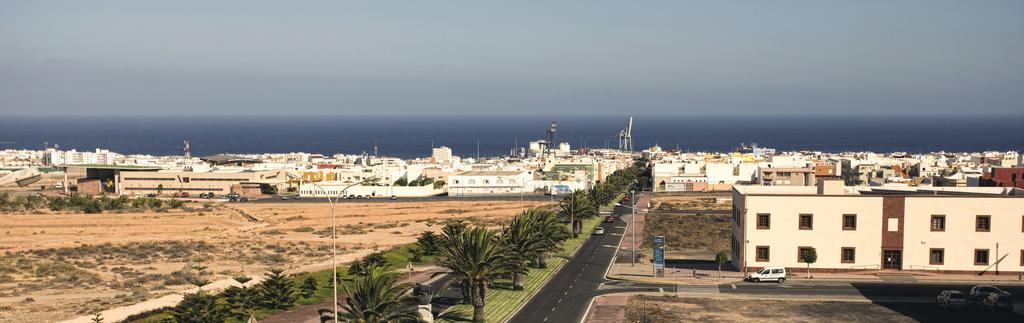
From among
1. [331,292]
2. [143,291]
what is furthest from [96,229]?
[331,292]

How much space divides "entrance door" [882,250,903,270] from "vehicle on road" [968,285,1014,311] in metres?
9.64

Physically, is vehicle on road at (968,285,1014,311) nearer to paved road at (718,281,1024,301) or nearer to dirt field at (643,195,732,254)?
paved road at (718,281,1024,301)

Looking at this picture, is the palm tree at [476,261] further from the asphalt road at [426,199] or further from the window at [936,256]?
the asphalt road at [426,199]

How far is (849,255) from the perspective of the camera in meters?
60.5

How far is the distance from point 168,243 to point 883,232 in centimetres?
5520

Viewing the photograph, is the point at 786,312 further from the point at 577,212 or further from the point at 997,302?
the point at 577,212

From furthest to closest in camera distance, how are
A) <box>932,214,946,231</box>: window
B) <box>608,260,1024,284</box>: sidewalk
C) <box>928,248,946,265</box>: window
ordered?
<box>928,248,946,265</box>: window
<box>932,214,946,231</box>: window
<box>608,260,1024,284</box>: sidewalk

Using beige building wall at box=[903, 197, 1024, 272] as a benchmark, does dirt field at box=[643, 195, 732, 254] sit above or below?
below

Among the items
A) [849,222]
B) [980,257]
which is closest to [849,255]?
[849,222]

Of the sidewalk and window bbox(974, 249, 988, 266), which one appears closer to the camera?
the sidewalk

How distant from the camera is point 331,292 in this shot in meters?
53.4

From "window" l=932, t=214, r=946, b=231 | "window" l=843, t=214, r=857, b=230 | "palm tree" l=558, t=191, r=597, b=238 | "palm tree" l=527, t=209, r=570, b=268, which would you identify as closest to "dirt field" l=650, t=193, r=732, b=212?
"palm tree" l=558, t=191, r=597, b=238

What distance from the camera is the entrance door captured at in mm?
60156

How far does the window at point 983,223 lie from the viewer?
59.0 meters
